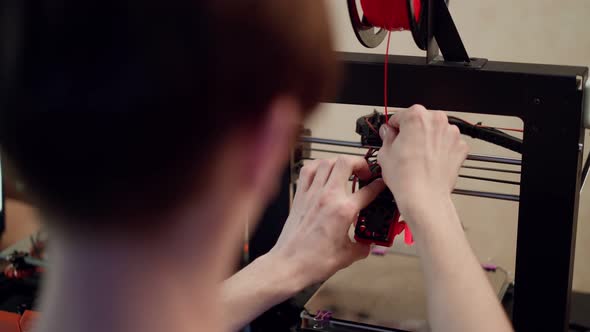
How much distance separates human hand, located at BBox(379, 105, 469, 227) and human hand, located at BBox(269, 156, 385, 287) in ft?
0.23

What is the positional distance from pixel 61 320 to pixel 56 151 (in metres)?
0.13

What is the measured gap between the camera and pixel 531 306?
1088mm

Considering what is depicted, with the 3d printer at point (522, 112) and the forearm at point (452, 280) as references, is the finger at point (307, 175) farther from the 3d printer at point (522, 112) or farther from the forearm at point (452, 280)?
the forearm at point (452, 280)

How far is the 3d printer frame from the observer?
100cm

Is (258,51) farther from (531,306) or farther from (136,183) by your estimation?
(531,306)

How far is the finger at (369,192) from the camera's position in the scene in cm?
105

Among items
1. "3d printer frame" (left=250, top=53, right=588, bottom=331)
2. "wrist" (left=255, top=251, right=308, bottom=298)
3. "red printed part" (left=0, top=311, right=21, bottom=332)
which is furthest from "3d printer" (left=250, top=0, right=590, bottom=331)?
"red printed part" (left=0, top=311, right=21, bottom=332)

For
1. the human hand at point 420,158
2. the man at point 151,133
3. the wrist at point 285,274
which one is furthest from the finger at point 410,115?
the man at point 151,133

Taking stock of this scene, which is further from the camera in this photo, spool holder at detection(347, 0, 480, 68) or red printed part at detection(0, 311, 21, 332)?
red printed part at detection(0, 311, 21, 332)

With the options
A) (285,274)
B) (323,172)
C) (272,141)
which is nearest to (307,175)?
(323,172)

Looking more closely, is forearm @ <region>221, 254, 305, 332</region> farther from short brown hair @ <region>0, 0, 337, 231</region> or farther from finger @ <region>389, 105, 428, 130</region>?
short brown hair @ <region>0, 0, 337, 231</region>

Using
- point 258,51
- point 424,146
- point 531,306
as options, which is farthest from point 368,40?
point 258,51

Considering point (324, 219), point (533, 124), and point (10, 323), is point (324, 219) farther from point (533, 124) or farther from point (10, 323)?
point (10, 323)

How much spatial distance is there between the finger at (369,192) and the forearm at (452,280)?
0.12 metres
